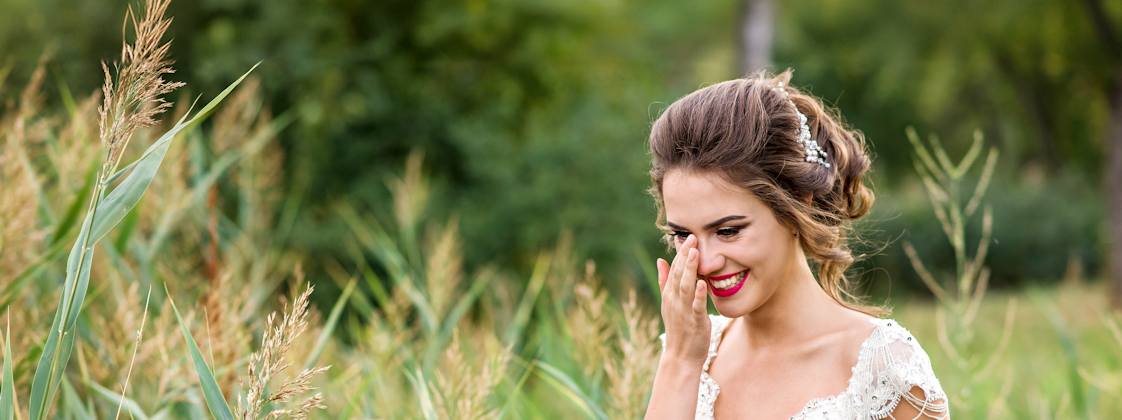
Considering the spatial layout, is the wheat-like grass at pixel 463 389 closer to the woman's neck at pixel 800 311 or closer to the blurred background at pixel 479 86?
the woman's neck at pixel 800 311

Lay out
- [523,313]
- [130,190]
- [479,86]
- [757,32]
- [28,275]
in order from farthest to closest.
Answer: [757,32], [479,86], [523,313], [28,275], [130,190]

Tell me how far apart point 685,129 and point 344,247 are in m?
5.90

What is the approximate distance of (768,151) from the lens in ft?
5.77

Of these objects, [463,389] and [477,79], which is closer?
[463,389]

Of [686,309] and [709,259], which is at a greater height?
[709,259]

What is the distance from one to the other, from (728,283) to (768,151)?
311 mm

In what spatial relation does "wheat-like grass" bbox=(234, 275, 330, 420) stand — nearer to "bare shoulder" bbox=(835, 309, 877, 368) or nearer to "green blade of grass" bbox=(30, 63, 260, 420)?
"green blade of grass" bbox=(30, 63, 260, 420)

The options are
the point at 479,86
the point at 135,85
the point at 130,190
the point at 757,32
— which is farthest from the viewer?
the point at 757,32

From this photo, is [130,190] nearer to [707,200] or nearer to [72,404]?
[72,404]

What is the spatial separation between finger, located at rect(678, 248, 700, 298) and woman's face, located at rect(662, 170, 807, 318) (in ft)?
0.16

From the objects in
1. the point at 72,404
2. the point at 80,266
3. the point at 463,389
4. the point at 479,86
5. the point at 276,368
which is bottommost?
the point at 479,86

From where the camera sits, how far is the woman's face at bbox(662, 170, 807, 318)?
1700mm

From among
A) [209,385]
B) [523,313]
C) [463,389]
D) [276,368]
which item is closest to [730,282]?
[463,389]

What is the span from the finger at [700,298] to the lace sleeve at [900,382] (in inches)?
15.5
